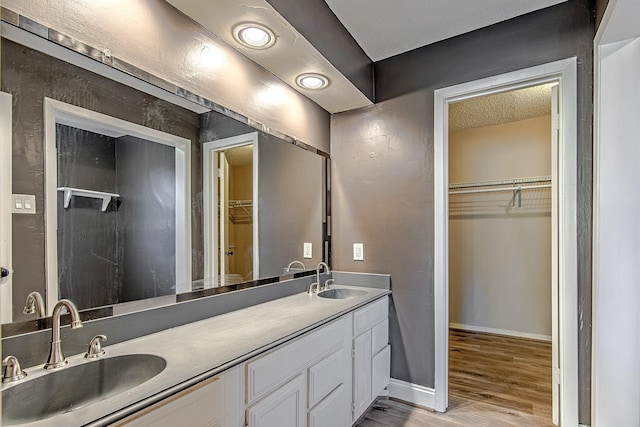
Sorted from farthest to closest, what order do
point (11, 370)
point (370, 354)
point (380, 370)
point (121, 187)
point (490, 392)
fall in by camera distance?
point (490, 392) → point (380, 370) → point (370, 354) → point (121, 187) → point (11, 370)

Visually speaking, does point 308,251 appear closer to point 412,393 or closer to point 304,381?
point 304,381

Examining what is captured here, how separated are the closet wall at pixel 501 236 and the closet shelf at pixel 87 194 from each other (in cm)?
373

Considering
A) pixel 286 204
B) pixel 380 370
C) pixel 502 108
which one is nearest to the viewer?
pixel 380 370

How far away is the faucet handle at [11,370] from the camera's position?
3.17ft

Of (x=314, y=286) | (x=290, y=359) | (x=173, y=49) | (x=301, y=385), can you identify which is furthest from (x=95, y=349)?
(x=314, y=286)

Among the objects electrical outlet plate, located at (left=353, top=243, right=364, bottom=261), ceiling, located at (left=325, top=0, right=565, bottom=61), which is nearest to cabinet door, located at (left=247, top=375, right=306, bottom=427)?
electrical outlet plate, located at (left=353, top=243, right=364, bottom=261)

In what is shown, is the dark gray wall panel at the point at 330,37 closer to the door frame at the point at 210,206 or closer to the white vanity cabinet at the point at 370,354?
the door frame at the point at 210,206

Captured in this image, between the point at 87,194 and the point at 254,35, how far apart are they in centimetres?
108

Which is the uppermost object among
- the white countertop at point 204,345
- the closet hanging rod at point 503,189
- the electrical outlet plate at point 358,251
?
the closet hanging rod at point 503,189

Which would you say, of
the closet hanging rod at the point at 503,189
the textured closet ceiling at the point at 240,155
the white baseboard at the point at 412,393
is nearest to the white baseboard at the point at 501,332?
the closet hanging rod at the point at 503,189

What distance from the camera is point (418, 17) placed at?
82.2 inches

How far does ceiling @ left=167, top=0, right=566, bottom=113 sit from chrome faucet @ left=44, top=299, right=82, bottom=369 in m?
1.28

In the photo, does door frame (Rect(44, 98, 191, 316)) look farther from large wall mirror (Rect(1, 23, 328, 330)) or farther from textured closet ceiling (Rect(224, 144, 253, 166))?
textured closet ceiling (Rect(224, 144, 253, 166))

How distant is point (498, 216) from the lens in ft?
12.8
